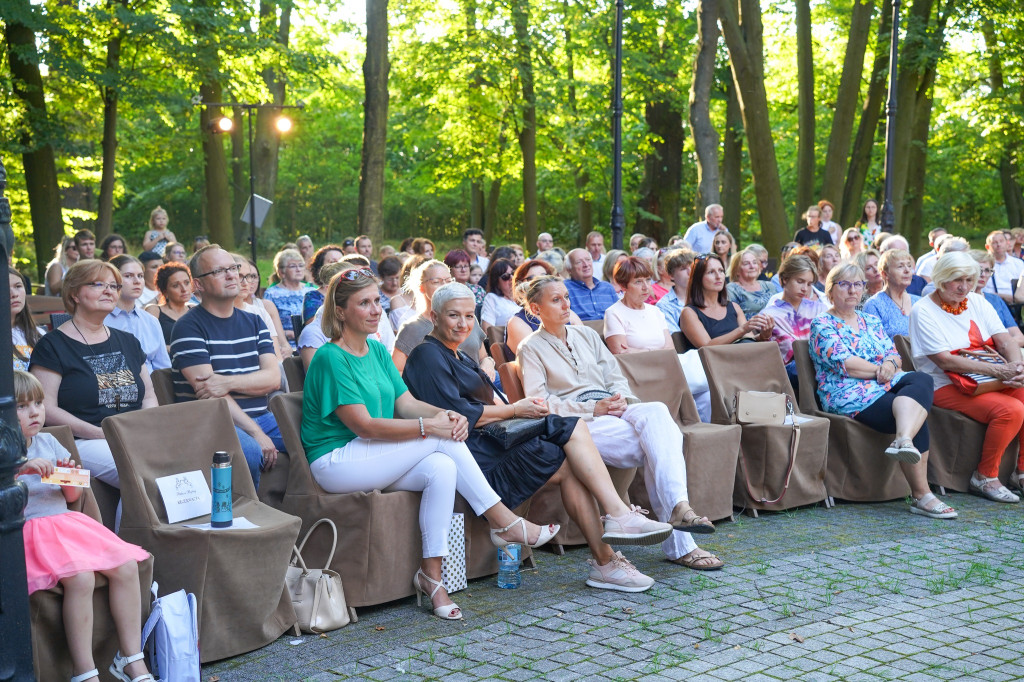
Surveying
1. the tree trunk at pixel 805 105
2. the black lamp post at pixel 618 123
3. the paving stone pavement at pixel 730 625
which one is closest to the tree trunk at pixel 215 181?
the black lamp post at pixel 618 123

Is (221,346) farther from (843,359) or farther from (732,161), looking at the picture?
(732,161)

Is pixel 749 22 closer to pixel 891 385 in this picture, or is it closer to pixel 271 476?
pixel 891 385

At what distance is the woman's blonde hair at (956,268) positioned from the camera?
7547 millimetres

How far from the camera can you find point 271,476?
221 inches

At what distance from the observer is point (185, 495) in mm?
4680

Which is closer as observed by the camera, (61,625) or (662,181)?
(61,625)

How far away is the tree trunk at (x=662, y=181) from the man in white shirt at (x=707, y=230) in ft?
32.1

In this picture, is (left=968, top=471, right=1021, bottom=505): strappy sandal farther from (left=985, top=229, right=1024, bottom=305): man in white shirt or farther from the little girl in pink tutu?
(left=985, top=229, right=1024, bottom=305): man in white shirt

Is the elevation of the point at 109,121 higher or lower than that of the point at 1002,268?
higher

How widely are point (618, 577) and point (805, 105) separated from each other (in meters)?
17.2

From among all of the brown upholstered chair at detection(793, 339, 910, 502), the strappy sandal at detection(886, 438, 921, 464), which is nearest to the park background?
the brown upholstered chair at detection(793, 339, 910, 502)

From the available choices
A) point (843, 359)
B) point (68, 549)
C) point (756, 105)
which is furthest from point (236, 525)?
point (756, 105)

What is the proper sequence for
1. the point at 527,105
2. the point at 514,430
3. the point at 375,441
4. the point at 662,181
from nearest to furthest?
the point at 375,441 < the point at 514,430 < the point at 527,105 < the point at 662,181

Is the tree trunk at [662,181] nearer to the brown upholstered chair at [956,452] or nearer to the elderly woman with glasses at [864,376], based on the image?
the brown upholstered chair at [956,452]
